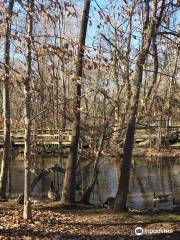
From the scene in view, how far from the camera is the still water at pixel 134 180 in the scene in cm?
1787

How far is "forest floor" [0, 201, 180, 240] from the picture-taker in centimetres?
900

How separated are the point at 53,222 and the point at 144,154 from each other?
23.5 meters

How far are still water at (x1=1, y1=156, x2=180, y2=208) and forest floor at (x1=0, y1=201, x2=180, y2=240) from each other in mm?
4014

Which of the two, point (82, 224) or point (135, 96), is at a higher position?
point (135, 96)

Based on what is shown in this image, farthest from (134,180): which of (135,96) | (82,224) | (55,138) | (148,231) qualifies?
(55,138)

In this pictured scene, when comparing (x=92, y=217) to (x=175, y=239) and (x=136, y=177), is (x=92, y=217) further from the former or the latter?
(x=136, y=177)

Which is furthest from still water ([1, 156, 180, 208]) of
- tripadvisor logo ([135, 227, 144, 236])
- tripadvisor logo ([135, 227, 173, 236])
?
tripadvisor logo ([135, 227, 173, 236])

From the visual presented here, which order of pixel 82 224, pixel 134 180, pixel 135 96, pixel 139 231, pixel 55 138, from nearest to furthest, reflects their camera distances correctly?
pixel 139 231
pixel 82 224
pixel 135 96
pixel 134 180
pixel 55 138

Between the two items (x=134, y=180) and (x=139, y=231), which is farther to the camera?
(x=134, y=180)

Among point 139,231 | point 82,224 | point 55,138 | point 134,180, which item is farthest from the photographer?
point 55,138

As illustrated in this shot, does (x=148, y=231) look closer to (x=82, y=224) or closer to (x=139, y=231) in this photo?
(x=139, y=231)

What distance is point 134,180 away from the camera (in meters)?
22.2

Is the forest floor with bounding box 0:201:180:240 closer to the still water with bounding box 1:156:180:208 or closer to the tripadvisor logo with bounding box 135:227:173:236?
the tripadvisor logo with bounding box 135:227:173:236

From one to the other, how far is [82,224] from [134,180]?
12135 mm
